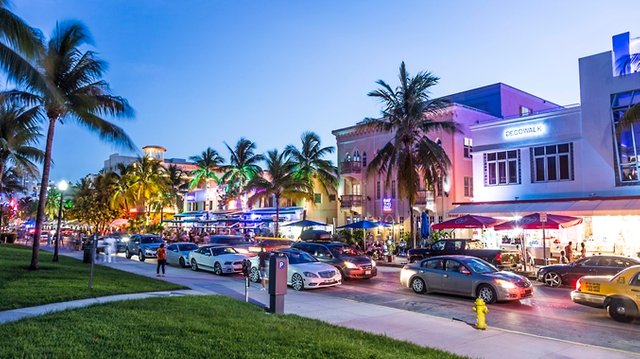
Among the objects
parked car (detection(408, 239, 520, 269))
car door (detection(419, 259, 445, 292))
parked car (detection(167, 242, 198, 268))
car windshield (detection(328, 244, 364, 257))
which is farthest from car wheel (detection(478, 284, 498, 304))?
parked car (detection(167, 242, 198, 268))

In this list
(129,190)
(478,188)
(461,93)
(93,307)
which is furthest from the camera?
(129,190)

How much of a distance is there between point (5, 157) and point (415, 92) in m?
24.6

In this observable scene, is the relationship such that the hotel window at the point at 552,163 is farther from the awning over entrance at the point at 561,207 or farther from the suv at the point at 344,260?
the suv at the point at 344,260

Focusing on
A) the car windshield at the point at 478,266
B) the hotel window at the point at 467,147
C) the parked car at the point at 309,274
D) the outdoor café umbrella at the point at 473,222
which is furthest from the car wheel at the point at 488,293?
the hotel window at the point at 467,147

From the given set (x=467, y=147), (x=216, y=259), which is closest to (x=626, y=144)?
(x=467, y=147)

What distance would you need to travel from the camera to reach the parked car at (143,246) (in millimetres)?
31156

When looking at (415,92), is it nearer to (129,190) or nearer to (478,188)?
(478,188)

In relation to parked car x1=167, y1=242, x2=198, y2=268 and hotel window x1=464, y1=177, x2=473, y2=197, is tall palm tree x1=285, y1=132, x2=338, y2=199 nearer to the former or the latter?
hotel window x1=464, y1=177, x2=473, y2=197

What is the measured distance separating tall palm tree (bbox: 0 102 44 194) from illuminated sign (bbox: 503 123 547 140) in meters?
26.4

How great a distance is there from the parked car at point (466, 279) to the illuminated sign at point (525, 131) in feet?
58.0

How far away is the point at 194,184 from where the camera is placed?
62812 mm

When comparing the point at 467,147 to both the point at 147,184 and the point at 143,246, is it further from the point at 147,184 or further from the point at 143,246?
the point at 147,184

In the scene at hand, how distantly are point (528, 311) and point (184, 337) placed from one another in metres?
9.79

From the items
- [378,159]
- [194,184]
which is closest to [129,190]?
[194,184]
